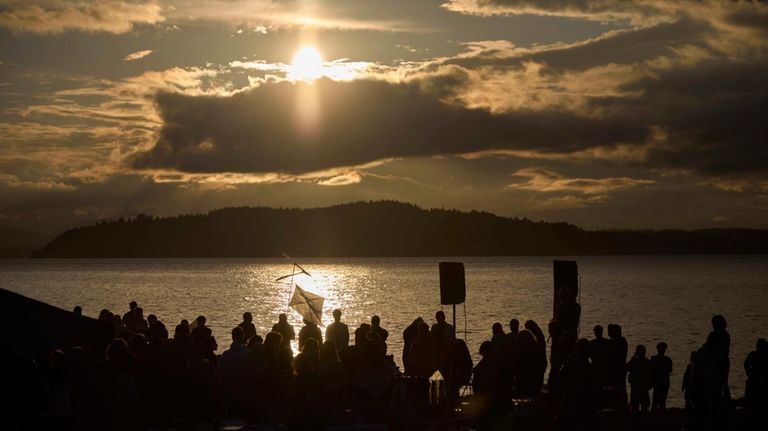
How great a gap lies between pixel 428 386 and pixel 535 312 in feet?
213

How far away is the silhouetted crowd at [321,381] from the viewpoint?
1305 cm

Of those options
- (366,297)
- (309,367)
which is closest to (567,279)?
(309,367)

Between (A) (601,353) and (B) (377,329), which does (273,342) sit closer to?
(B) (377,329)

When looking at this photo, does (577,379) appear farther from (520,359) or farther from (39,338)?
(39,338)

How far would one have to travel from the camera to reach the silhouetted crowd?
13047mm

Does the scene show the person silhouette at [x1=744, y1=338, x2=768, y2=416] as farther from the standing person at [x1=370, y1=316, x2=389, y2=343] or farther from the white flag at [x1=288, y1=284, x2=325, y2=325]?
the white flag at [x1=288, y1=284, x2=325, y2=325]

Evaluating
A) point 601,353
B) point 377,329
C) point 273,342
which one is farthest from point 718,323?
point 273,342

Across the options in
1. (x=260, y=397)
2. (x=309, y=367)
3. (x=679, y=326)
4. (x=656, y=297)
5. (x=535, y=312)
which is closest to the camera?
(x=309, y=367)

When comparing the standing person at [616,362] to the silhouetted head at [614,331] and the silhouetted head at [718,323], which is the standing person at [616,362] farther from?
the silhouetted head at [718,323]

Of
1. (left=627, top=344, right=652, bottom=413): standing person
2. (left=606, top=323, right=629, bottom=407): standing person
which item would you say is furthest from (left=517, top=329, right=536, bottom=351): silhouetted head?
(left=627, top=344, right=652, bottom=413): standing person

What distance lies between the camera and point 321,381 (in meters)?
12.9

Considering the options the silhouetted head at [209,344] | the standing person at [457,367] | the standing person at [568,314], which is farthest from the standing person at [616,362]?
the silhouetted head at [209,344]

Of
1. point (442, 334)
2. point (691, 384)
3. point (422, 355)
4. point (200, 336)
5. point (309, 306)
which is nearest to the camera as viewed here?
point (691, 384)

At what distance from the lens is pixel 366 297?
354 ft
